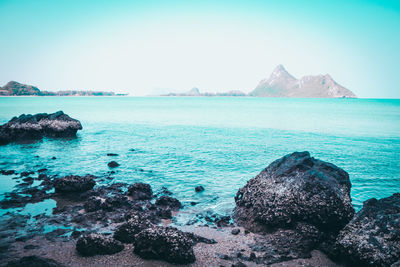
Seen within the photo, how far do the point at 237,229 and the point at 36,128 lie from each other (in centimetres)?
2866

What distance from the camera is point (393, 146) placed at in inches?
987

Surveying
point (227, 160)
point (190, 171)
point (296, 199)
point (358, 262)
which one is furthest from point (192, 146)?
point (358, 262)

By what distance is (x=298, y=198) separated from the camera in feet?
27.8

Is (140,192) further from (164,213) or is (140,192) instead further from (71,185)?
(71,185)

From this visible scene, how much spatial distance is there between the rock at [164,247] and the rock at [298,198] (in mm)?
3210

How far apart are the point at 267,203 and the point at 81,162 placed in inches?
624

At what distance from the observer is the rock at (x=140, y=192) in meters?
11.9

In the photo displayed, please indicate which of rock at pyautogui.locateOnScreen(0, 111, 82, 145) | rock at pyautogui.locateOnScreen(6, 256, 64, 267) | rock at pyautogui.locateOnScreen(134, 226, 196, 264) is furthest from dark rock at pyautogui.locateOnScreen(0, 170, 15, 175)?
rock at pyautogui.locateOnScreen(134, 226, 196, 264)

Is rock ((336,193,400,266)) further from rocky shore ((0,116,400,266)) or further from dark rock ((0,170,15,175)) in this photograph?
dark rock ((0,170,15,175))

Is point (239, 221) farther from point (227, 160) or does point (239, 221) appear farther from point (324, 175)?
point (227, 160)

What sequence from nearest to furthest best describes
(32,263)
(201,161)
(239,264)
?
1. (32,263)
2. (239,264)
3. (201,161)

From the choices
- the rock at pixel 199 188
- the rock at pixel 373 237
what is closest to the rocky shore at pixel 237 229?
the rock at pixel 373 237

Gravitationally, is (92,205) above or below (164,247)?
below

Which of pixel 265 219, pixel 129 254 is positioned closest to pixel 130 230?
pixel 129 254
